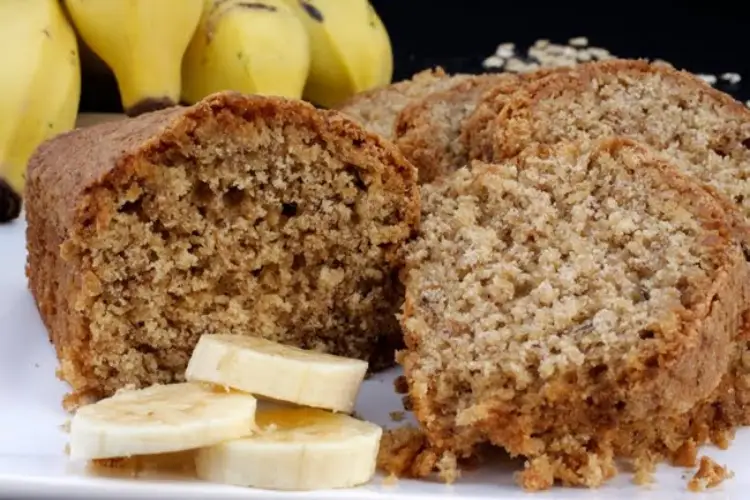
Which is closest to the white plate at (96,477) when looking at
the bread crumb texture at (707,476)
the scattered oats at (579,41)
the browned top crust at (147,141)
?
the bread crumb texture at (707,476)

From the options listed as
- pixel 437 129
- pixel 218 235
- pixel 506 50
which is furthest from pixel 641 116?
pixel 506 50

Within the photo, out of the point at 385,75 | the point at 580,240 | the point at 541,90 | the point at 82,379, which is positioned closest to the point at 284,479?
the point at 82,379

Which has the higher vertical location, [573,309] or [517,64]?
[573,309]

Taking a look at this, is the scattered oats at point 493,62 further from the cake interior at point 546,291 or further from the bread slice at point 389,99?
the cake interior at point 546,291

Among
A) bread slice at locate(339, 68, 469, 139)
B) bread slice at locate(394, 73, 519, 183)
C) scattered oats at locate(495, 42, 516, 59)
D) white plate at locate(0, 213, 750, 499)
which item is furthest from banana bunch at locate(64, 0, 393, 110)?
scattered oats at locate(495, 42, 516, 59)

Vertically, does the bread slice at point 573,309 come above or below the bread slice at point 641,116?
below

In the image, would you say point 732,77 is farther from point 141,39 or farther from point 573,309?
point 573,309

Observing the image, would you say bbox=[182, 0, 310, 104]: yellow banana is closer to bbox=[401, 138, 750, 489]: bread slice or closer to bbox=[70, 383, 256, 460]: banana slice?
bbox=[401, 138, 750, 489]: bread slice
